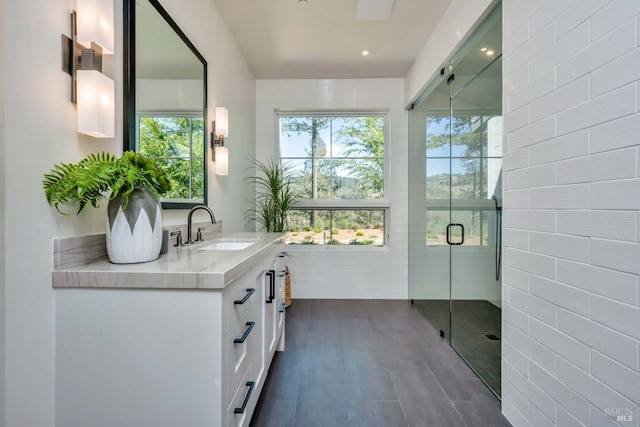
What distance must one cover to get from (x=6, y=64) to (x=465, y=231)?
2.63 meters

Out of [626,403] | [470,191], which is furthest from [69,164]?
[470,191]

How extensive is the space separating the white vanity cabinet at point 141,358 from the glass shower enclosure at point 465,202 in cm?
169

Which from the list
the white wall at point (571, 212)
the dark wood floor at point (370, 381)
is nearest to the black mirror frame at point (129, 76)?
the dark wood floor at point (370, 381)

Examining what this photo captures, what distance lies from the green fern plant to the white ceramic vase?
48mm

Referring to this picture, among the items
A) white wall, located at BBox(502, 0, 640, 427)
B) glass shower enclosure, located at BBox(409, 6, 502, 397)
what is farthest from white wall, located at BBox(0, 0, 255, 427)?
glass shower enclosure, located at BBox(409, 6, 502, 397)

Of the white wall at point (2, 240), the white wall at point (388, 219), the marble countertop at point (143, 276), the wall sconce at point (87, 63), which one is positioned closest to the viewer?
the white wall at point (2, 240)

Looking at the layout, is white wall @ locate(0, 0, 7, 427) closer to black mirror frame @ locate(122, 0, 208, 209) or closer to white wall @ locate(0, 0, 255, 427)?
white wall @ locate(0, 0, 255, 427)

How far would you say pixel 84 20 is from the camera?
1.18 m

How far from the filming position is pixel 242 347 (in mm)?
1361

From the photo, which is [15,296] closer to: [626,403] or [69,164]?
[69,164]

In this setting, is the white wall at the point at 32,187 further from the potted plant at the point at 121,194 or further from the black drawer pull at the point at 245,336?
the black drawer pull at the point at 245,336

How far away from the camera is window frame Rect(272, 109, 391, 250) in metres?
3.93

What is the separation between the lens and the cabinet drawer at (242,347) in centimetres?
118

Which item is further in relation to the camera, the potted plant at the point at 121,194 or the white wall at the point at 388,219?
the white wall at the point at 388,219
